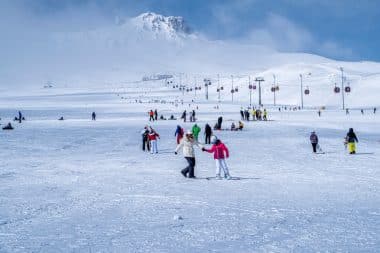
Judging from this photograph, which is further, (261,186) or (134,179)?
(134,179)

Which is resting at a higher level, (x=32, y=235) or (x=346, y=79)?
(x=346, y=79)

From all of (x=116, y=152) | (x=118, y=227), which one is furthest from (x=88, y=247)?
(x=116, y=152)

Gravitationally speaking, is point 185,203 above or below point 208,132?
below

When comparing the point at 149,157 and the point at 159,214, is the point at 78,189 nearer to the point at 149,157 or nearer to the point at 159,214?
the point at 159,214

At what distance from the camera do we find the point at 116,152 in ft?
74.6

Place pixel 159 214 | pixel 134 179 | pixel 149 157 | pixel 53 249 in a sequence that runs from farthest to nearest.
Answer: pixel 149 157 < pixel 134 179 < pixel 159 214 < pixel 53 249

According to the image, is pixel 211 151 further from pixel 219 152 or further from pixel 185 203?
pixel 185 203

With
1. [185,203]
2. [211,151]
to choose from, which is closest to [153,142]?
[211,151]

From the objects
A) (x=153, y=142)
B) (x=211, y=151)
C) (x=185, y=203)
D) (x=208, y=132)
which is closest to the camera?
(x=185, y=203)

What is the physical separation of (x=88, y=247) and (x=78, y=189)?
18.0ft

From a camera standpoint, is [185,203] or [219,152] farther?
[219,152]

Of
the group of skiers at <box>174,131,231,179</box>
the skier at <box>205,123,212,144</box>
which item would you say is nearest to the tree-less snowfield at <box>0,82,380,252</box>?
the group of skiers at <box>174,131,231,179</box>

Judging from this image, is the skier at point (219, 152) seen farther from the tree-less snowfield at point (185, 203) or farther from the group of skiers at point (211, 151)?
the tree-less snowfield at point (185, 203)

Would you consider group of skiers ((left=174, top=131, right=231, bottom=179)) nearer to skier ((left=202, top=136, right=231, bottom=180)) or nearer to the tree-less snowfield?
skier ((left=202, top=136, right=231, bottom=180))
